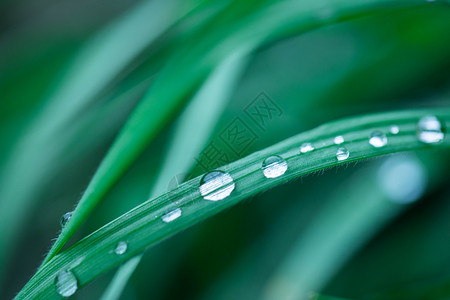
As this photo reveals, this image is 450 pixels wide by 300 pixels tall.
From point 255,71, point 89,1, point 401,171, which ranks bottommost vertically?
point 401,171

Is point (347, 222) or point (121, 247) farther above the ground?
point (347, 222)

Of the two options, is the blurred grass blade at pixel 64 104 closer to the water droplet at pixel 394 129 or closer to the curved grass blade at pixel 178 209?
the curved grass blade at pixel 178 209

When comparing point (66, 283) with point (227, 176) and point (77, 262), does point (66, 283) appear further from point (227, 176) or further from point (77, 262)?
point (227, 176)

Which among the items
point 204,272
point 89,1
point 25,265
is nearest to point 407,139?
point 204,272

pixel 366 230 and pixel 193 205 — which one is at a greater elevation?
pixel 366 230

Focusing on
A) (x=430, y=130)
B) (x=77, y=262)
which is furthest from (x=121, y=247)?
(x=430, y=130)

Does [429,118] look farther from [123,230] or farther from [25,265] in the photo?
[25,265]

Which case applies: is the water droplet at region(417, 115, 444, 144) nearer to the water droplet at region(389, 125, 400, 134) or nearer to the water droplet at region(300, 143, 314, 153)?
the water droplet at region(389, 125, 400, 134)
